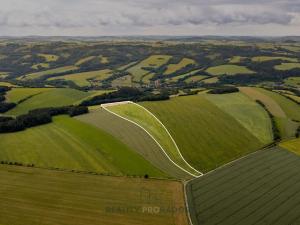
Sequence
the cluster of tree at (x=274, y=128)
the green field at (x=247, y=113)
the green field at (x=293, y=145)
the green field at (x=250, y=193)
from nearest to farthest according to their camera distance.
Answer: the green field at (x=250, y=193) < the green field at (x=293, y=145) < the cluster of tree at (x=274, y=128) < the green field at (x=247, y=113)

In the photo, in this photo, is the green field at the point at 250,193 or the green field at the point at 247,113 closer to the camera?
the green field at the point at 250,193

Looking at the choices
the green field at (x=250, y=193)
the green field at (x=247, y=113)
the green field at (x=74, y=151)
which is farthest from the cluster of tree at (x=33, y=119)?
the green field at (x=250, y=193)

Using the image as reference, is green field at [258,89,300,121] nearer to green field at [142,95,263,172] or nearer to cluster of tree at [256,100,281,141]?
cluster of tree at [256,100,281,141]

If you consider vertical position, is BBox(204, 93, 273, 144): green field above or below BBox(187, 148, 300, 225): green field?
below

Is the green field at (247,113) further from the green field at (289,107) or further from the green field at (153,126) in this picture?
the green field at (153,126)

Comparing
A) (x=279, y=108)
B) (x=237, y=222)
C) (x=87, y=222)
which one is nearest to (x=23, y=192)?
(x=87, y=222)

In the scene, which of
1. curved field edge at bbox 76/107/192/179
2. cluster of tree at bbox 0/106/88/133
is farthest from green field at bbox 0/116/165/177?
cluster of tree at bbox 0/106/88/133
